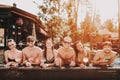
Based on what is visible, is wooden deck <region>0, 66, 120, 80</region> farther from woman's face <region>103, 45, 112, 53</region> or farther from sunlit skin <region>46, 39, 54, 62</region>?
sunlit skin <region>46, 39, 54, 62</region>

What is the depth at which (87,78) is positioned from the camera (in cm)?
444

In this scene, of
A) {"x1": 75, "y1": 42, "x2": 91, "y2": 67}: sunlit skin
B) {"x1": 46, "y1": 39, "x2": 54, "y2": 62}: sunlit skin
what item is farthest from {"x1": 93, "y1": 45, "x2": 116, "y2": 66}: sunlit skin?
{"x1": 46, "y1": 39, "x2": 54, "y2": 62}: sunlit skin

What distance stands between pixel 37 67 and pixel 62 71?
41cm

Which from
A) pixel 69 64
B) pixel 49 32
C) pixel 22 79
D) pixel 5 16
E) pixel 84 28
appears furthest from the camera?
pixel 84 28

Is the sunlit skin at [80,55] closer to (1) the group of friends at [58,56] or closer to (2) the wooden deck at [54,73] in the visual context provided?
(1) the group of friends at [58,56]

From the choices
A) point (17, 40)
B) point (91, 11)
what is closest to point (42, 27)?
point (91, 11)

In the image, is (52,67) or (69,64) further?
(69,64)

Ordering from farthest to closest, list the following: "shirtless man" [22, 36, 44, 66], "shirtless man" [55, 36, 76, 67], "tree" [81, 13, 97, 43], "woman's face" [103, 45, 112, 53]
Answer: "tree" [81, 13, 97, 43] < "shirtless man" [22, 36, 44, 66] < "shirtless man" [55, 36, 76, 67] < "woman's face" [103, 45, 112, 53]

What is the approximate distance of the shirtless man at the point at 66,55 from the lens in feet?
15.1

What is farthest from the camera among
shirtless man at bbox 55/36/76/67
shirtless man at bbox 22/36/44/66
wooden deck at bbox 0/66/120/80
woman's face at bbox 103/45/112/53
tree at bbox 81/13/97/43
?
tree at bbox 81/13/97/43

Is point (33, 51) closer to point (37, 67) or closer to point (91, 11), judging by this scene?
point (37, 67)

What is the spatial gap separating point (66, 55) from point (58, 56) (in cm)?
15

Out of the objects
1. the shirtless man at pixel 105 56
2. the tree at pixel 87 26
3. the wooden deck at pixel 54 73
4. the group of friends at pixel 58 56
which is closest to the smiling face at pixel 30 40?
the group of friends at pixel 58 56

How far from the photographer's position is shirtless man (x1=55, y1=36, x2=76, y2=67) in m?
4.61
